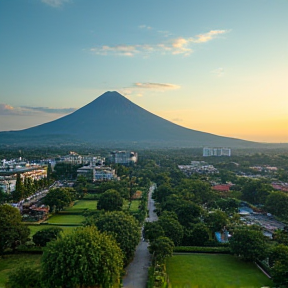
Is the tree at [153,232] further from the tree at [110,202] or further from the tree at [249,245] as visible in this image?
the tree at [110,202]

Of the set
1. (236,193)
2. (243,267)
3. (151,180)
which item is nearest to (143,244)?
(243,267)

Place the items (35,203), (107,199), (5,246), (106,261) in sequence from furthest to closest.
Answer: (35,203) < (107,199) < (5,246) < (106,261)

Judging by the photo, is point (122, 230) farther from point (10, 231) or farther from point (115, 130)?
point (115, 130)

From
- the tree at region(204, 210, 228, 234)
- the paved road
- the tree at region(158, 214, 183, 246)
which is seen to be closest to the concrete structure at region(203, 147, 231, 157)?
the tree at region(204, 210, 228, 234)

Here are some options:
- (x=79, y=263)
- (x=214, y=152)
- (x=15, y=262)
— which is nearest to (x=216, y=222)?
(x=79, y=263)

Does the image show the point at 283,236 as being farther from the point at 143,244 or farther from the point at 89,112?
the point at 89,112

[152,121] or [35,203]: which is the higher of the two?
[152,121]

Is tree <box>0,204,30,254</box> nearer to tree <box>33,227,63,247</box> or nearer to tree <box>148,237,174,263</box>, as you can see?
tree <box>33,227,63,247</box>
